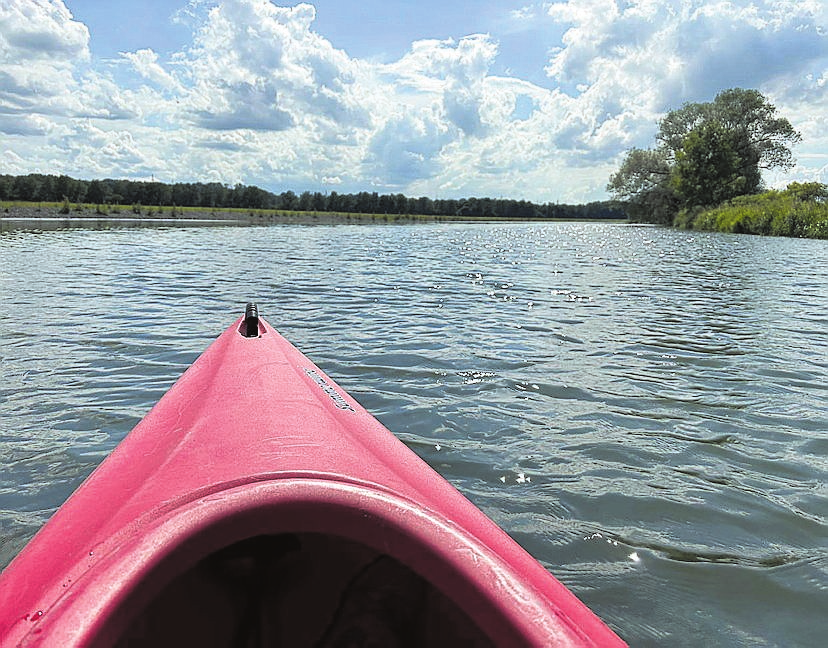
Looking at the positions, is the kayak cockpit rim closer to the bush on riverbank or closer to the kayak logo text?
the kayak logo text

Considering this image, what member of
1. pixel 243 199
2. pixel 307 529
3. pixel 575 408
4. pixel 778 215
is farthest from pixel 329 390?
pixel 243 199

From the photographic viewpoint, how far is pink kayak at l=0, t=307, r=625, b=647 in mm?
1444

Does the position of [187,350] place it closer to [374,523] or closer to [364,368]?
[364,368]

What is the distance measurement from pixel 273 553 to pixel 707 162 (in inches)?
2220

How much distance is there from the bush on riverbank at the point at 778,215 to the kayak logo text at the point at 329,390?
34767mm

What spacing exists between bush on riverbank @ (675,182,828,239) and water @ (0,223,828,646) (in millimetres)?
23156

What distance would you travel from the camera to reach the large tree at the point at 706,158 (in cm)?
5147

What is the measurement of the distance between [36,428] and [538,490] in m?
3.69

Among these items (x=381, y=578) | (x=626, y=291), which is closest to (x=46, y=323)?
(x=381, y=578)

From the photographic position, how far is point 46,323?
8.89 meters

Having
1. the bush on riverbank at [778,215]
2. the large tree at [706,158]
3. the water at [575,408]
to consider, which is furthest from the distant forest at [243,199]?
the water at [575,408]

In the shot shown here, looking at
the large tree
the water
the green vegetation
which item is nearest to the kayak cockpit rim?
the water

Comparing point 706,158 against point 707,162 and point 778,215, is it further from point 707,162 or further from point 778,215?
point 778,215

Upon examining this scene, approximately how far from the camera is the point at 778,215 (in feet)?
115
